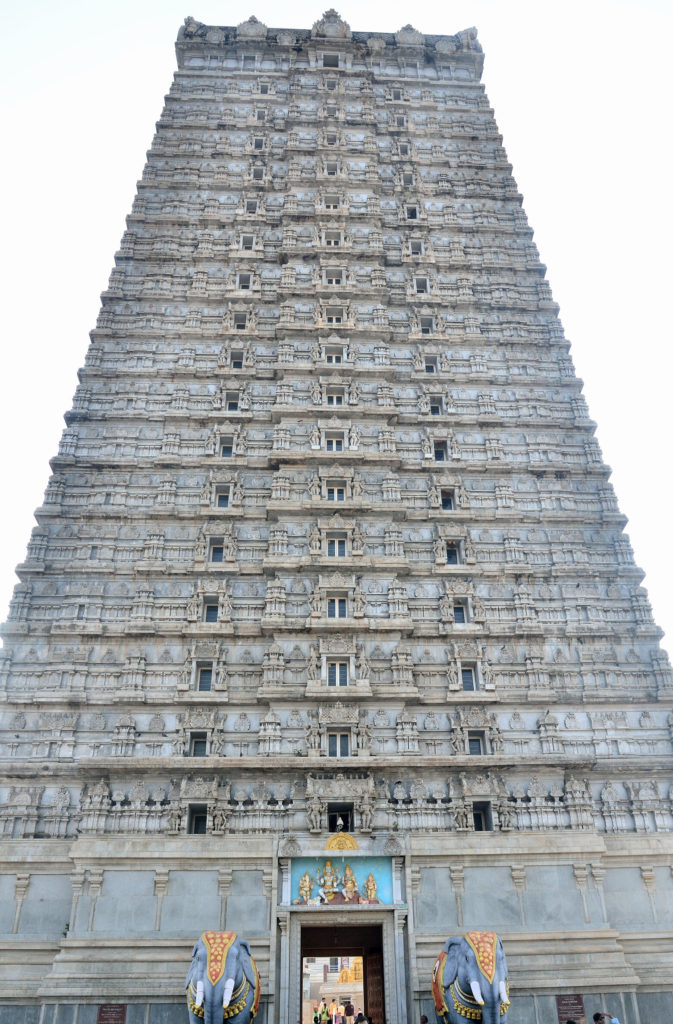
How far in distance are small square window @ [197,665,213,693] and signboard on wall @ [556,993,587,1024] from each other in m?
13.4

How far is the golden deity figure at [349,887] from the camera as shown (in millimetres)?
21297

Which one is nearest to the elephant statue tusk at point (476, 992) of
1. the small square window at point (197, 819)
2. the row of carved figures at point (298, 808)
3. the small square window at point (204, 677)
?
the row of carved figures at point (298, 808)

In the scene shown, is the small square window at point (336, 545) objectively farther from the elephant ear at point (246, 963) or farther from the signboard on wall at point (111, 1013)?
the signboard on wall at point (111, 1013)

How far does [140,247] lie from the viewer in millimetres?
36594

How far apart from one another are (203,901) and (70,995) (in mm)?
3909

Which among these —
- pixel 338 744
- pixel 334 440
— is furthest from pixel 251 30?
pixel 338 744

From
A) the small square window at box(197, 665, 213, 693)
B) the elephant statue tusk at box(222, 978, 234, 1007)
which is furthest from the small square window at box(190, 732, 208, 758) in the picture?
the elephant statue tusk at box(222, 978, 234, 1007)

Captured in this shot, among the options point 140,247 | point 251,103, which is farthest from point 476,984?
point 251,103

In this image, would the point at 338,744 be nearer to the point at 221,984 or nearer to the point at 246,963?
the point at 246,963

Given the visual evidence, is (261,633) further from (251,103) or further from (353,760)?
(251,103)

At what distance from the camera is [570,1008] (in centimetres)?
2027

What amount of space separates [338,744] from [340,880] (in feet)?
12.9

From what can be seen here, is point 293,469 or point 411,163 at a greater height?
point 411,163

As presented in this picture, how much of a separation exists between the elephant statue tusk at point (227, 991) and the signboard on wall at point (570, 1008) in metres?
9.35
